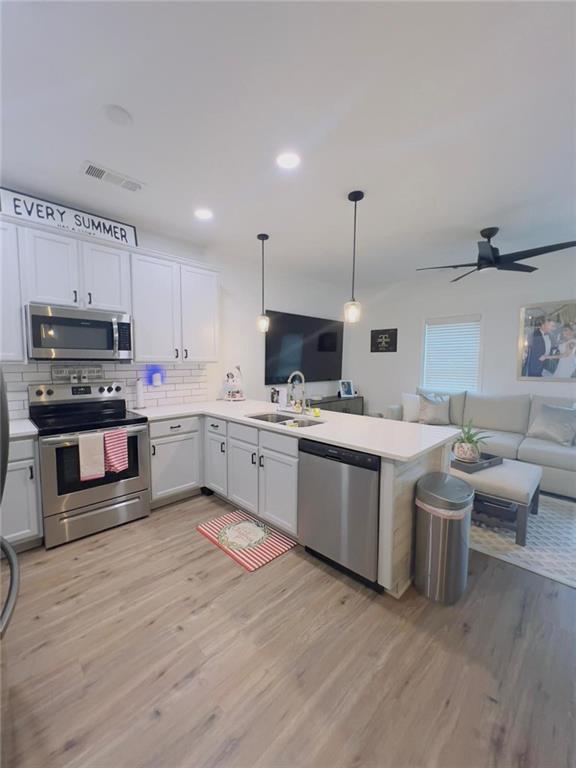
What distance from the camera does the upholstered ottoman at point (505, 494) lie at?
8.04 feet

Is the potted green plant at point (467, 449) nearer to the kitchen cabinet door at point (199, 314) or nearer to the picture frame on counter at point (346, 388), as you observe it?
the kitchen cabinet door at point (199, 314)

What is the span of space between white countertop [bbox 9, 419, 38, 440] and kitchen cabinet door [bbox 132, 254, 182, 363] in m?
0.97

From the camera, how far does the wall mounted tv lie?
460 cm

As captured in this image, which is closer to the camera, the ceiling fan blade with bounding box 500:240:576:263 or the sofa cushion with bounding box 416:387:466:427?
the ceiling fan blade with bounding box 500:240:576:263

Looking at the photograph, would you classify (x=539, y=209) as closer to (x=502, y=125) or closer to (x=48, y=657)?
(x=502, y=125)

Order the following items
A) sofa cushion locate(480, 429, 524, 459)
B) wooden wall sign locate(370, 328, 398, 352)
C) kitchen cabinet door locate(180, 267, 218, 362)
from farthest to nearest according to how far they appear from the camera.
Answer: wooden wall sign locate(370, 328, 398, 352)
sofa cushion locate(480, 429, 524, 459)
kitchen cabinet door locate(180, 267, 218, 362)

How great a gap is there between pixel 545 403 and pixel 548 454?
894 mm

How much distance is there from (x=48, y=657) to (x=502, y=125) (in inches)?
144

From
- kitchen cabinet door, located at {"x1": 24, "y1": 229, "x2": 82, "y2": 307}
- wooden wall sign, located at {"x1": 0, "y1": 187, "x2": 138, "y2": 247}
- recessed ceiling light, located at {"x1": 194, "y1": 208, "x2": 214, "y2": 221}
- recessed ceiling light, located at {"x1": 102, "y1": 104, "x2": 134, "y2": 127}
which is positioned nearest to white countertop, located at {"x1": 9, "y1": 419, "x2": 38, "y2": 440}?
kitchen cabinet door, located at {"x1": 24, "y1": 229, "x2": 82, "y2": 307}

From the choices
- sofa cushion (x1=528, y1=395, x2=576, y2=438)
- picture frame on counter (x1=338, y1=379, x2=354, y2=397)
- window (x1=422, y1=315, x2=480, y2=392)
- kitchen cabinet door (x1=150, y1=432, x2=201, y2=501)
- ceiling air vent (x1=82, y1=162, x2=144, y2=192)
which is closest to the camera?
ceiling air vent (x1=82, y1=162, x2=144, y2=192)

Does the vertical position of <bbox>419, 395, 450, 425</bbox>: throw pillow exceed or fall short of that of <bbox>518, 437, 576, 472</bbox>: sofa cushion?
it exceeds it

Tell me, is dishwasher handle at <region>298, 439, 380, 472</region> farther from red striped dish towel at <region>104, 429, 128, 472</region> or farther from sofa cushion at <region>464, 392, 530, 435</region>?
sofa cushion at <region>464, 392, 530, 435</region>

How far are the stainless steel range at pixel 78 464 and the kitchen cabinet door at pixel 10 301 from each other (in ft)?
1.37

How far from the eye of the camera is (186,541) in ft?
8.22
